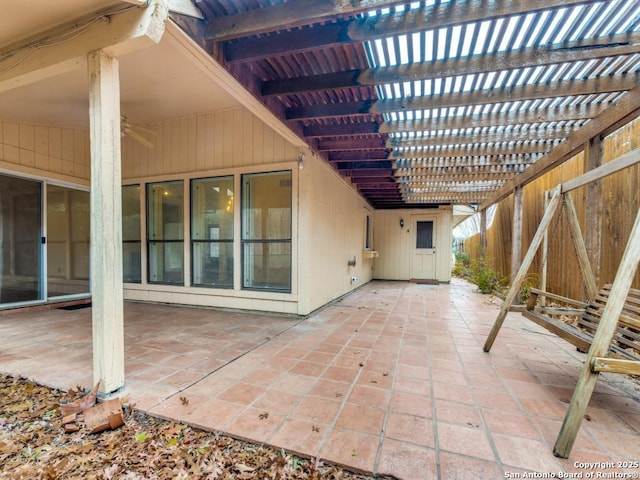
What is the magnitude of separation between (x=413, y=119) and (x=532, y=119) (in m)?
1.22

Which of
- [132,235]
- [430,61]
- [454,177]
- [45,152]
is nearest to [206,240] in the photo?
[132,235]

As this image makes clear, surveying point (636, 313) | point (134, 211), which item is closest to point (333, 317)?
point (636, 313)

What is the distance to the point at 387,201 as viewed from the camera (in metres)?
8.27

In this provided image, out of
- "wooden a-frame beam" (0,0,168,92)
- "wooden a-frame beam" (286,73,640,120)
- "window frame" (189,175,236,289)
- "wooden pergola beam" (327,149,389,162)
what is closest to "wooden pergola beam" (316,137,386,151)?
"wooden pergola beam" (327,149,389,162)

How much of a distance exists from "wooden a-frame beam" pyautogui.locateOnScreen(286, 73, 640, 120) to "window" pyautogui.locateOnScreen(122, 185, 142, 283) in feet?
12.0

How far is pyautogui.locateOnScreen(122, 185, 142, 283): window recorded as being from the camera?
5.04 metres

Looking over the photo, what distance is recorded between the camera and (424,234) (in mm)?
8523

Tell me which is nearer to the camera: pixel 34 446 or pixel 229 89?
pixel 34 446

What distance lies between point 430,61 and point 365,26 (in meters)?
0.66

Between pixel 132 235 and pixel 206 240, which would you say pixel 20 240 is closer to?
pixel 132 235

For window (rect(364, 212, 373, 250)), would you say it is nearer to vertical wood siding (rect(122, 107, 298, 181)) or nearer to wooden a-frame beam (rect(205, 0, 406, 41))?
vertical wood siding (rect(122, 107, 298, 181))

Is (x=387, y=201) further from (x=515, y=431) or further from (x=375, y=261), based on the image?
Answer: (x=515, y=431)

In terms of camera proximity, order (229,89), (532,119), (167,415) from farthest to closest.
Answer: (532,119) → (229,89) → (167,415)

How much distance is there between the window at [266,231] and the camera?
4.11 metres
